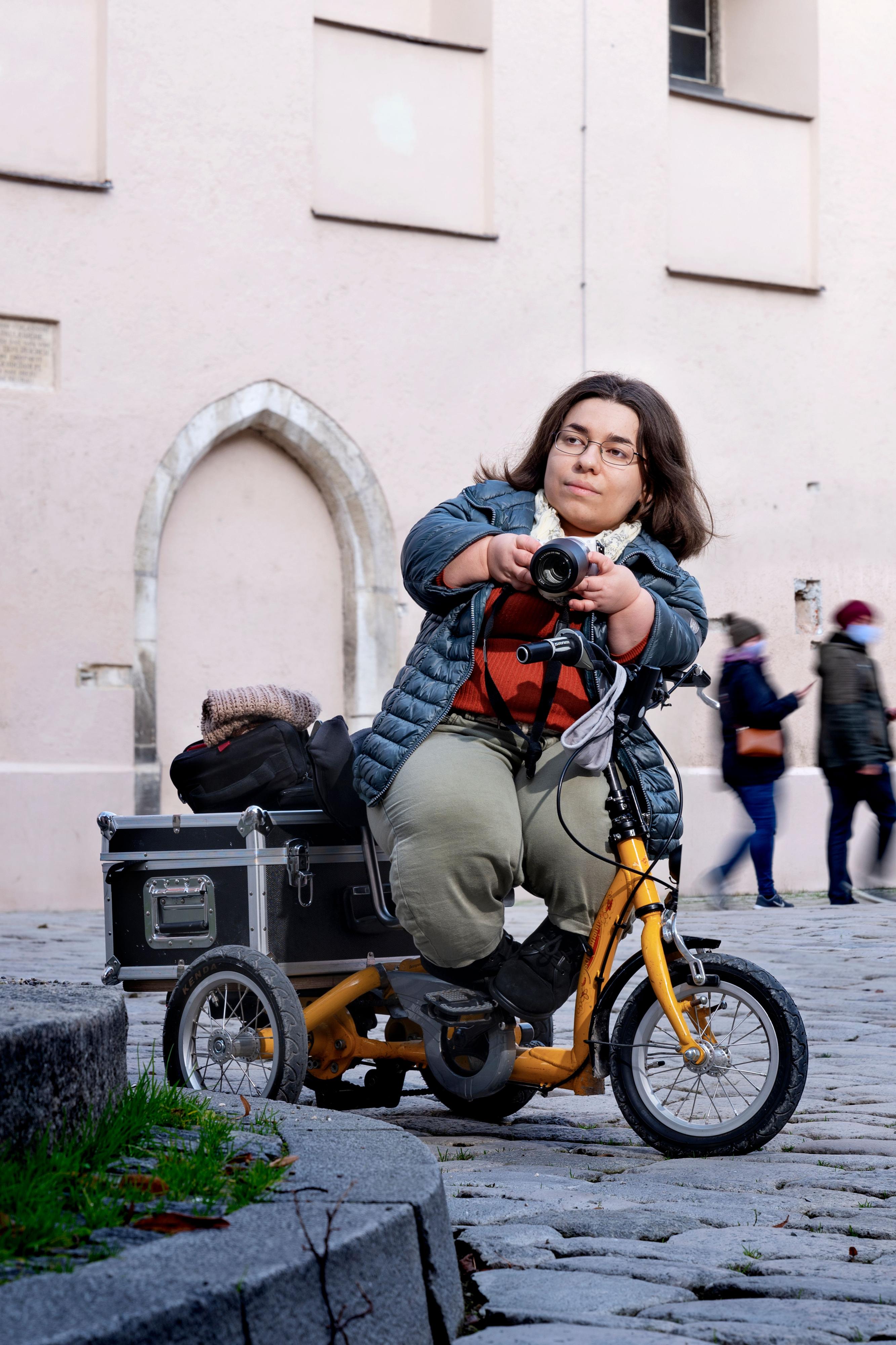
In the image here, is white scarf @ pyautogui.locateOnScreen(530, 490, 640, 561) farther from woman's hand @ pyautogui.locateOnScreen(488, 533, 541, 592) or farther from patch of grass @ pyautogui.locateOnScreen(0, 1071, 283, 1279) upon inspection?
patch of grass @ pyautogui.locateOnScreen(0, 1071, 283, 1279)

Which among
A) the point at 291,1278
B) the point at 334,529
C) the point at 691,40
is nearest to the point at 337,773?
the point at 291,1278

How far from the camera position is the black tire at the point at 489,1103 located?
14.4 ft

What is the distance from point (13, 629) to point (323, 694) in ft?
7.91

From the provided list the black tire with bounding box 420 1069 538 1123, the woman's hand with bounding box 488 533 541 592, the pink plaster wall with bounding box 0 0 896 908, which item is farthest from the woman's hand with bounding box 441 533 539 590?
the pink plaster wall with bounding box 0 0 896 908

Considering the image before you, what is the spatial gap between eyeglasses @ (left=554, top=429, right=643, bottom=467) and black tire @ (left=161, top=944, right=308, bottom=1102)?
1369 millimetres

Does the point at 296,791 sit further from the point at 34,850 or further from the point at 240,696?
the point at 34,850

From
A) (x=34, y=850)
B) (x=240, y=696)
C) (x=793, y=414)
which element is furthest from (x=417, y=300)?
(x=240, y=696)

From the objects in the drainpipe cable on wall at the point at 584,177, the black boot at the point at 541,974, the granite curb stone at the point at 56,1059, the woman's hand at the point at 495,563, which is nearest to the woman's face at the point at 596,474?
the woman's hand at the point at 495,563

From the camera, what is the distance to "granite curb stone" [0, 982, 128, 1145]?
2402 millimetres

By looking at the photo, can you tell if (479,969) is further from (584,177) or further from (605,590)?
(584,177)

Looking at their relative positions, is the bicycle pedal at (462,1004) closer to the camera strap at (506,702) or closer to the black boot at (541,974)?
the black boot at (541,974)

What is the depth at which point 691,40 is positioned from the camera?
15438 mm

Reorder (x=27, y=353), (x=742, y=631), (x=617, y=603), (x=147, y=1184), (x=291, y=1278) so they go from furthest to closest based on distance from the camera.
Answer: (x=27, y=353) < (x=742, y=631) < (x=617, y=603) < (x=147, y=1184) < (x=291, y=1278)

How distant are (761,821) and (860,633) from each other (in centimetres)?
137
